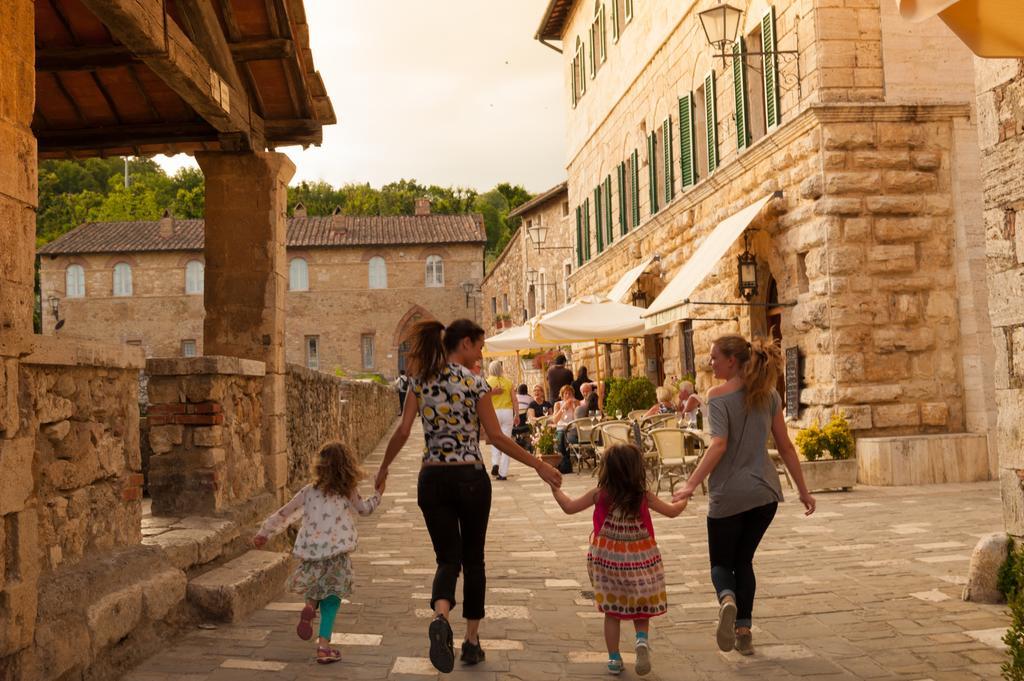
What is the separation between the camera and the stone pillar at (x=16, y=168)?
388cm

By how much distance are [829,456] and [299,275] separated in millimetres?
46551

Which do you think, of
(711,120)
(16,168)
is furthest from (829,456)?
(16,168)

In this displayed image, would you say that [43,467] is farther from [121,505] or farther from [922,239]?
[922,239]

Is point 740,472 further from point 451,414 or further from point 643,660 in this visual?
point 451,414

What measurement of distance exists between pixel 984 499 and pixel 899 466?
150 cm

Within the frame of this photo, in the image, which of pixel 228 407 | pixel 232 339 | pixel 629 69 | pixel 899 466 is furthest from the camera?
pixel 629 69

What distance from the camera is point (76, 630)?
4.22 meters

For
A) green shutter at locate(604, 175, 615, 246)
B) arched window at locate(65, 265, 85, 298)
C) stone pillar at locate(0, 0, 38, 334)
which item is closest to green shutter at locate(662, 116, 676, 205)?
green shutter at locate(604, 175, 615, 246)

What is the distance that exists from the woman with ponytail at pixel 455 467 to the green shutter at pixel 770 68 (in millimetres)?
9550

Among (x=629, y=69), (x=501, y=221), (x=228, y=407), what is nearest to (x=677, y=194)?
(x=629, y=69)

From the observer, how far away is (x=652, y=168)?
20.4m

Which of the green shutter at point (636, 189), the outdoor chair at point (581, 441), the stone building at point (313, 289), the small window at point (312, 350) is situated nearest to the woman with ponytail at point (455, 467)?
the outdoor chair at point (581, 441)

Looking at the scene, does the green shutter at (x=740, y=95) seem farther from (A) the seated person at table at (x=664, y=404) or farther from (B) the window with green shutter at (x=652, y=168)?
(B) the window with green shutter at (x=652, y=168)

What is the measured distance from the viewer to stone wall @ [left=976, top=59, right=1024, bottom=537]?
580 centimetres
